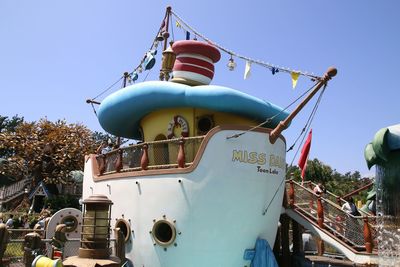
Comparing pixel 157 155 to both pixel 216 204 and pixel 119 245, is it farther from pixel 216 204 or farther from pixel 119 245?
→ pixel 119 245

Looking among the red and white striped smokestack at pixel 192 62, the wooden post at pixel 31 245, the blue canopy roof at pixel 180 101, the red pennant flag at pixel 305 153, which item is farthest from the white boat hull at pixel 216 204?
the red and white striped smokestack at pixel 192 62

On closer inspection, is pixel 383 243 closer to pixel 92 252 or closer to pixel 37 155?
pixel 92 252

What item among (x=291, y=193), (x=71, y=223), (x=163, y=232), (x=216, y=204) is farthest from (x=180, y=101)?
(x=71, y=223)

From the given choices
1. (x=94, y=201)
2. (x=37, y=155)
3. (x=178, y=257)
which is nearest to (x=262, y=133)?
(x=178, y=257)

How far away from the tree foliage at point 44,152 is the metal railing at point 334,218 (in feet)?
73.1

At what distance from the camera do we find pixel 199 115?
1212 cm

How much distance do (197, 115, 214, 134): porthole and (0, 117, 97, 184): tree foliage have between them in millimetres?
21278

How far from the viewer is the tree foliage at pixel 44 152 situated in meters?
31.0

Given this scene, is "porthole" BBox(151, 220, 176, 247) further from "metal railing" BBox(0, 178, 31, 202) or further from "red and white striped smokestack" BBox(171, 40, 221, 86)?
"metal railing" BBox(0, 178, 31, 202)

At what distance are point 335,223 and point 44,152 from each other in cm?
2551

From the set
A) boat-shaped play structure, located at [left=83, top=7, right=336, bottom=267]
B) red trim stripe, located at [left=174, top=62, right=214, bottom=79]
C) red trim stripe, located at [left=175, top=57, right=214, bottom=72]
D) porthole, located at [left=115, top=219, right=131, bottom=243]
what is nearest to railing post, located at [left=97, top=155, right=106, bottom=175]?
boat-shaped play structure, located at [left=83, top=7, right=336, bottom=267]

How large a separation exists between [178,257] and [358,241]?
4874 millimetres

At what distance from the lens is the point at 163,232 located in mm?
10531

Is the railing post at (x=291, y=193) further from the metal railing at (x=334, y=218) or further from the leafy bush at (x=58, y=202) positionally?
the leafy bush at (x=58, y=202)
